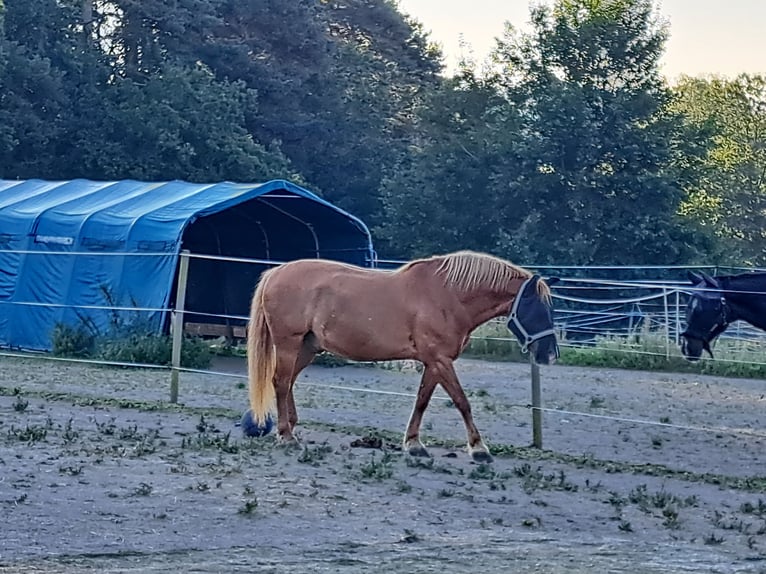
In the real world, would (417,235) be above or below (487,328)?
above

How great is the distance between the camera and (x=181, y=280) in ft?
33.6

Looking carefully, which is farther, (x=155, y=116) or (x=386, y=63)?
(x=386, y=63)

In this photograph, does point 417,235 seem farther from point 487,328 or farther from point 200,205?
point 200,205

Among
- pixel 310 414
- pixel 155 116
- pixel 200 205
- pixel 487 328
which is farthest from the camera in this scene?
pixel 155 116

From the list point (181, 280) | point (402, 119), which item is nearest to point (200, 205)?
point (181, 280)

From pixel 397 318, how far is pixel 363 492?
1844 millimetres

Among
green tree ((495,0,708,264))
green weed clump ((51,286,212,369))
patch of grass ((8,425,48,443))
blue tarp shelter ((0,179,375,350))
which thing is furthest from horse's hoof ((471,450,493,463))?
green tree ((495,0,708,264))

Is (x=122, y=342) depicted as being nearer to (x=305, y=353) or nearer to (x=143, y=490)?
(x=305, y=353)

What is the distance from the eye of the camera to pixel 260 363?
8.15 metres

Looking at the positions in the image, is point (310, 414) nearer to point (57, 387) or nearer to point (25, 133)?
point (57, 387)

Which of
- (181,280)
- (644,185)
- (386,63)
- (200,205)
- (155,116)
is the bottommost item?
(181,280)

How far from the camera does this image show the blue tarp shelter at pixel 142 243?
51.6ft

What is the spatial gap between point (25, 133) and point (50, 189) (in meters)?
11.2

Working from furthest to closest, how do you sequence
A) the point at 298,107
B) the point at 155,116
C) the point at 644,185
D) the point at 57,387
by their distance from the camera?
the point at 298,107, the point at 155,116, the point at 644,185, the point at 57,387
